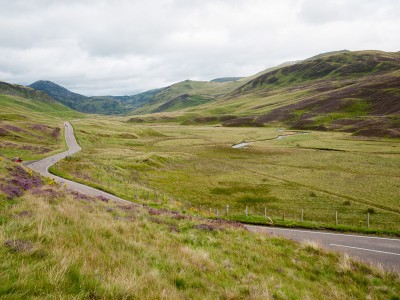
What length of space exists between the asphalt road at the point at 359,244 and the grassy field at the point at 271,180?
257 centimetres

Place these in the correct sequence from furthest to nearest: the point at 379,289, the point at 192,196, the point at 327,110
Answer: the point at 327,110 → the point at 192,196 → the point at 379,289

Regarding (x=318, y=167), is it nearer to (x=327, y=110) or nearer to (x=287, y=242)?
(x=287, y=242)

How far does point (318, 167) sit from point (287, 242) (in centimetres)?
5001

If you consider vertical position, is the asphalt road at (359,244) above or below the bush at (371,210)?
above

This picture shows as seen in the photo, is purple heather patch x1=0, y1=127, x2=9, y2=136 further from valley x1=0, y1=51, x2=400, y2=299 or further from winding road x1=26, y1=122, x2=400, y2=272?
winding road x1=26, y1=122, x2=400, y2=272

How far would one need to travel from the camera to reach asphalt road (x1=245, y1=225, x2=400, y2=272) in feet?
57.6

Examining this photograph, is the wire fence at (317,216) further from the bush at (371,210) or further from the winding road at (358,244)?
the winding road at (358,244)

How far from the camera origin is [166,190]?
45250mm

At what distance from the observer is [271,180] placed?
51.3 metres

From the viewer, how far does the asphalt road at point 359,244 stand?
691 inches

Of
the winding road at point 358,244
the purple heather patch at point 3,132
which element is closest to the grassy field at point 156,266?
the winding road at point 358,244

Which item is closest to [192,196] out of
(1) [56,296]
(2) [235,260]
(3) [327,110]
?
(2) [235,260]

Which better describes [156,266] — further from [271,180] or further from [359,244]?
[271,180]

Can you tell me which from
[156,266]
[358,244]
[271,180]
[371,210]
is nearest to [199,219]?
[156,266]
